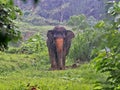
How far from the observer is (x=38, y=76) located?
14.5 m

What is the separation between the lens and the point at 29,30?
53000mm

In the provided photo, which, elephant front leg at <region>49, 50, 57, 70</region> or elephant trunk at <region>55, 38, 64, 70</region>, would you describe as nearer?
elephant front leg at <region>49, 50, 57, 70</region>

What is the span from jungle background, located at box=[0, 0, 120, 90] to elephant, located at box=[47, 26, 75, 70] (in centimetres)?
55

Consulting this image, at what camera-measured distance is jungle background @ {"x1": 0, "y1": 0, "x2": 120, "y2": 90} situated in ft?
14.5

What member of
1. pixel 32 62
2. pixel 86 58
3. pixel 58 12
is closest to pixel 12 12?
pixel 32 62

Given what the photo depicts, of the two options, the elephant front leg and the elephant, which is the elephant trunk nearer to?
the elephant

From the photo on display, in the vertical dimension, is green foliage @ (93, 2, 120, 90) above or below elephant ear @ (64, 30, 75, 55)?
above

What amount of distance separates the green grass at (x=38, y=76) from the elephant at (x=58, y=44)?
85cm

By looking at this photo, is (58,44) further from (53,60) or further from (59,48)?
(53,60)

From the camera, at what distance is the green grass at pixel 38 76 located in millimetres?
10200

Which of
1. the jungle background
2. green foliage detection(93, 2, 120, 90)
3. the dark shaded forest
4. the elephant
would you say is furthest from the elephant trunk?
the dark shaded forest

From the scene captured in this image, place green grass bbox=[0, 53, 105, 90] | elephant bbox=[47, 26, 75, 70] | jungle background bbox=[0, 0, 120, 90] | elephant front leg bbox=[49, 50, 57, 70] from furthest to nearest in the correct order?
elephant bbox=[47, 26, 75, 70] → elephant front leg bbox=[49, 50, 57, 70] → green grass bbox=[0, 53, 105, 90] → jungle background bbox=[0, 0, 120, 90]

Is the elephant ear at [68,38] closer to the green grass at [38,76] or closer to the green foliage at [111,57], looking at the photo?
the green grass at [38,76]

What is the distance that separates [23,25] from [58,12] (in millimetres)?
24268
